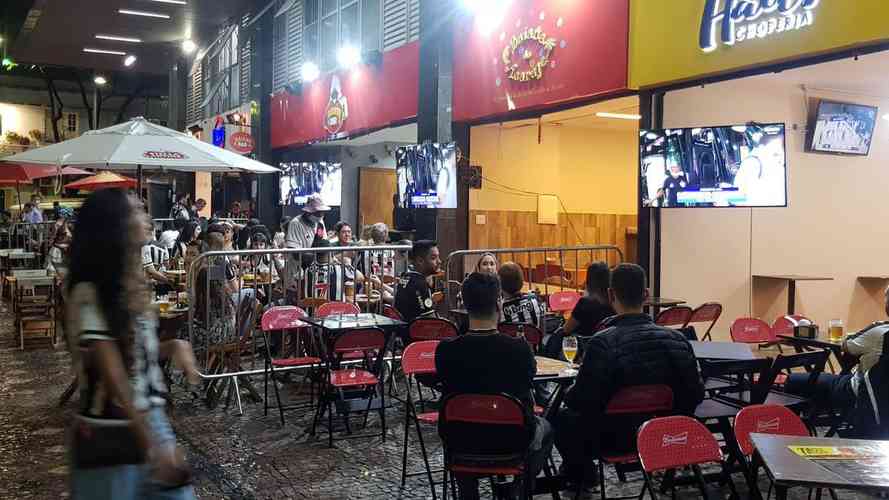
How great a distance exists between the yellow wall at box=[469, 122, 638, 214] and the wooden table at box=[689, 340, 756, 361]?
748 centimetres

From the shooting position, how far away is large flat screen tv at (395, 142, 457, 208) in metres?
10.7

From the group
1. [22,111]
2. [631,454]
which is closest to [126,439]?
[631,454]

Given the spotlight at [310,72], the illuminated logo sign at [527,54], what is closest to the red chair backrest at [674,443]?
→ the illuminated logo sign at [527,54]

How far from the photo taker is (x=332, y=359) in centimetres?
599

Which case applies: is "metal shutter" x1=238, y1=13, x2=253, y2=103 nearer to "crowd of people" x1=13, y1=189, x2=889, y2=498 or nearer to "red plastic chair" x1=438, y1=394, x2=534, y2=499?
"crowd of people" x1=13, y1=189, x2=889, y2=498

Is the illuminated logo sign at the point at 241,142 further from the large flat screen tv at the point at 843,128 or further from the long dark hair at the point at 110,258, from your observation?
the long dark hair at the point at 110,258

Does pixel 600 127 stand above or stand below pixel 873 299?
above

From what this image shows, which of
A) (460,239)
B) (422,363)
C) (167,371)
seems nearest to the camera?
(422,363)

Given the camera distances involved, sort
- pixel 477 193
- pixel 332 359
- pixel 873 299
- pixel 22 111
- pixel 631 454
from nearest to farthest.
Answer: pixel 631 454 < pixel 332 359 < pixel 873 299 < pixel 477 193 < pixel 22 111

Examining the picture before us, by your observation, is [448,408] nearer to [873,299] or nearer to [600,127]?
[873,299]

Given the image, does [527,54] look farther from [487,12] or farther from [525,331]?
[525,331]

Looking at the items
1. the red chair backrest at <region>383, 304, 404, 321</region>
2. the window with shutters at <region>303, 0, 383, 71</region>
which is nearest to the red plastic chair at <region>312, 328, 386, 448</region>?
the red chair backrest at <region>383, 304, 404, 321</region>

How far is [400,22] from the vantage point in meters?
12.9

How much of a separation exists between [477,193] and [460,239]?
123 cm
